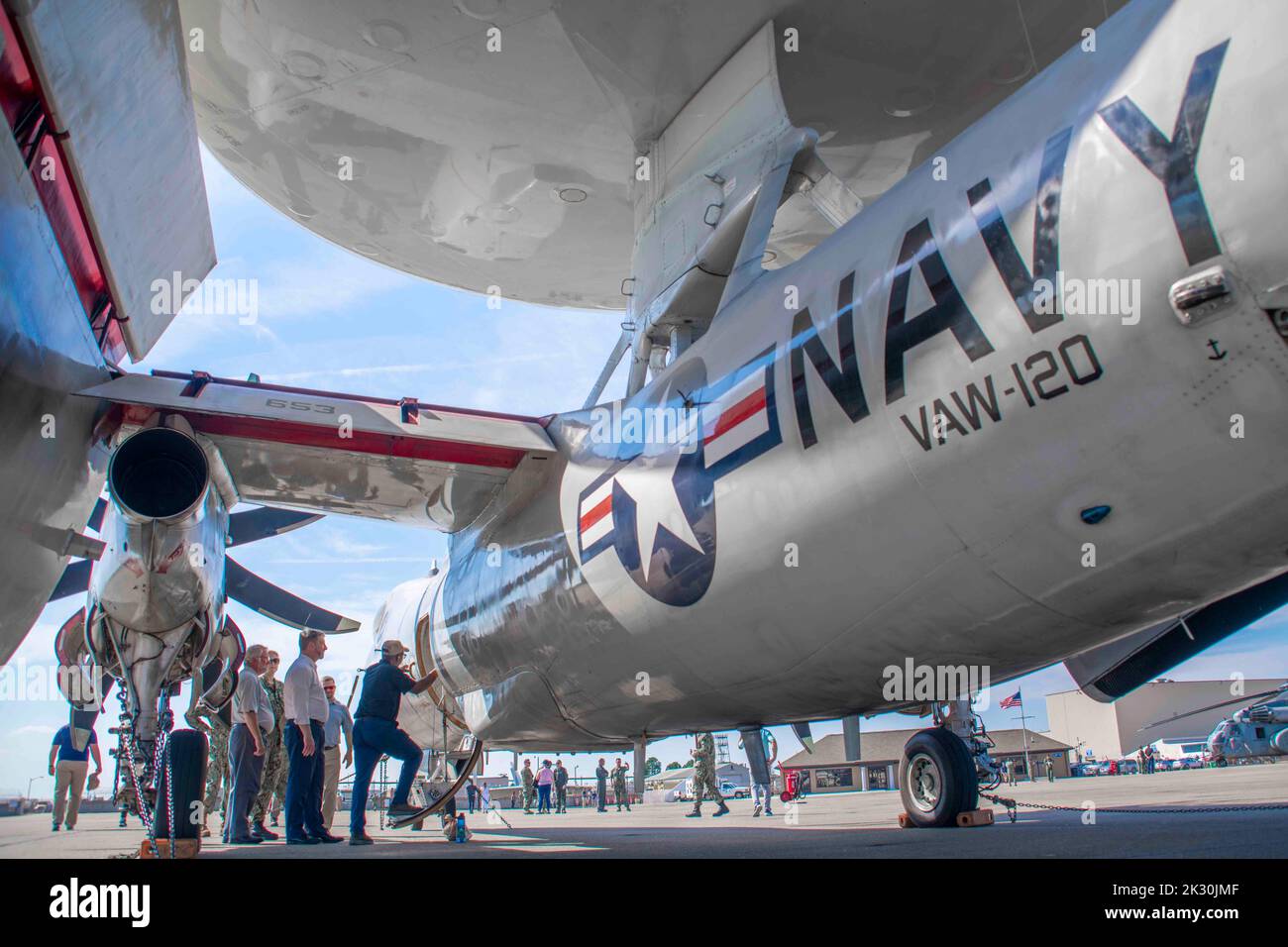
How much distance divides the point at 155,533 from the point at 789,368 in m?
3.91

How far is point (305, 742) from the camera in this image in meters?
6.71

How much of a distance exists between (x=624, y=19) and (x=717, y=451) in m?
3.33

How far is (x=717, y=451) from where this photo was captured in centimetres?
423

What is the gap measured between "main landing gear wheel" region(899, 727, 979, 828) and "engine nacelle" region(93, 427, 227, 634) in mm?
4563

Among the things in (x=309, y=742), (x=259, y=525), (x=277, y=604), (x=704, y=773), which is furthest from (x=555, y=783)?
(x=309, y=742)

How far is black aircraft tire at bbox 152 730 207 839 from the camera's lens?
5.05m

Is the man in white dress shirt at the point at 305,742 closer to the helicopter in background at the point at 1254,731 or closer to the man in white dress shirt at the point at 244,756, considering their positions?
the man in white dress shirt at the point at 244,756

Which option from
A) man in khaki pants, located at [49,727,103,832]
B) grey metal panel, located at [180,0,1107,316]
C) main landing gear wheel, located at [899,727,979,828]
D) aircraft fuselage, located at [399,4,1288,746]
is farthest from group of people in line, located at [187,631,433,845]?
man in khaki pants, located at [49,727,103,832]

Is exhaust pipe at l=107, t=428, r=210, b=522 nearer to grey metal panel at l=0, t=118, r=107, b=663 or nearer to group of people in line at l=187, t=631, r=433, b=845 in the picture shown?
grey metal panel at l=0, t=118, r=107, b=663

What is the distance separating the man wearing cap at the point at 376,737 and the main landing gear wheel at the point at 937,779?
11.2 ft

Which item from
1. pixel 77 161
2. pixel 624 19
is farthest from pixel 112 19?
pixel 624 19

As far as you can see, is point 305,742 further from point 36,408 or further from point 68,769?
point 68,769

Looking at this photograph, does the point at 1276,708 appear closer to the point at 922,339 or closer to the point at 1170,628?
the point at 1170,628

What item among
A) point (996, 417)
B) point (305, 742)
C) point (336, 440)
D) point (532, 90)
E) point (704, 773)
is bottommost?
point (704, 773)
